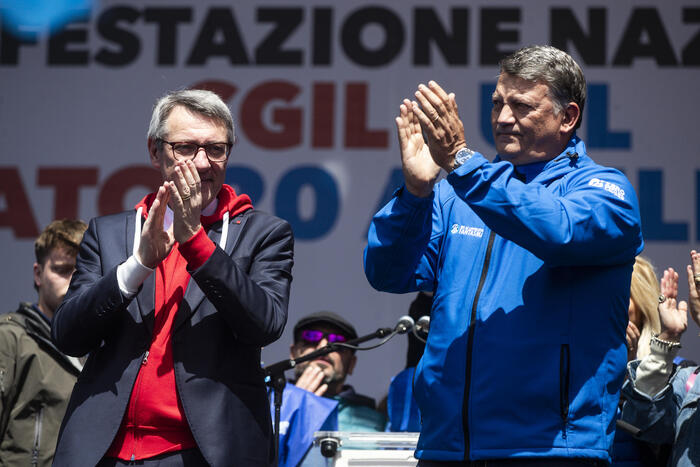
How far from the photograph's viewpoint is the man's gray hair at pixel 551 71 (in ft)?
8.87

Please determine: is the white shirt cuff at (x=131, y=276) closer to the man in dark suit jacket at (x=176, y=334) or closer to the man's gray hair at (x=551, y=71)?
the man in dark suit jacket at (x=176, y=334)

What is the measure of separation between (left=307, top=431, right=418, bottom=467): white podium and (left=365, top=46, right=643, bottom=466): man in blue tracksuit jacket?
0.91m

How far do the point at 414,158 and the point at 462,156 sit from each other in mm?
185

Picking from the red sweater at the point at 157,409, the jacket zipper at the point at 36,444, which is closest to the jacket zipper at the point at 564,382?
the red sweater at the point at 157,409

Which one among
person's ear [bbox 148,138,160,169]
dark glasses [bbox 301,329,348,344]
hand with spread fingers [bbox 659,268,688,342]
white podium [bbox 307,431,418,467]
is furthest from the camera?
dark glasses [bbox 301,329,348,344]

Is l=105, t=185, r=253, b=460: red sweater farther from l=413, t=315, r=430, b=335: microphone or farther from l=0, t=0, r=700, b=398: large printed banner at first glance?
l=0, t=0, r=700, b=398: large printed banner

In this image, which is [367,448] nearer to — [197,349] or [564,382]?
[197,349]

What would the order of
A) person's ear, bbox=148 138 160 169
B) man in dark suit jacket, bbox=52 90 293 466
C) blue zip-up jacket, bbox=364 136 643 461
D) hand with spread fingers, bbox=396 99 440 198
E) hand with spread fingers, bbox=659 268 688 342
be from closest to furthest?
1. blue zip-up jacket, bbox=364 136 643 461
2. man in dark suit jacket, bbox=52 90 293 466
3. hand with spread fingers, bbox=396 99 440 198
4. person's ear, bbox=148 138 160 169
5. hand with spread fingers, bbox=659 268 688 342

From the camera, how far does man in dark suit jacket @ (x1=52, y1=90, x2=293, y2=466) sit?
246 centimetres

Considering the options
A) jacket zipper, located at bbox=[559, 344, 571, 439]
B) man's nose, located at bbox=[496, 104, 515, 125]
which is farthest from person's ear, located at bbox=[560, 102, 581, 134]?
jacket zipper, located at bbox=[559, 344, 571, 439]

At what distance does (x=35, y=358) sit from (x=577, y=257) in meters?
2.34

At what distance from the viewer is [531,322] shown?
2434 millimetres

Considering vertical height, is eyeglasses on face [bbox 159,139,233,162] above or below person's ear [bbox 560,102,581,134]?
below

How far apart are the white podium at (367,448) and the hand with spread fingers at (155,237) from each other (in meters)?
1.16
